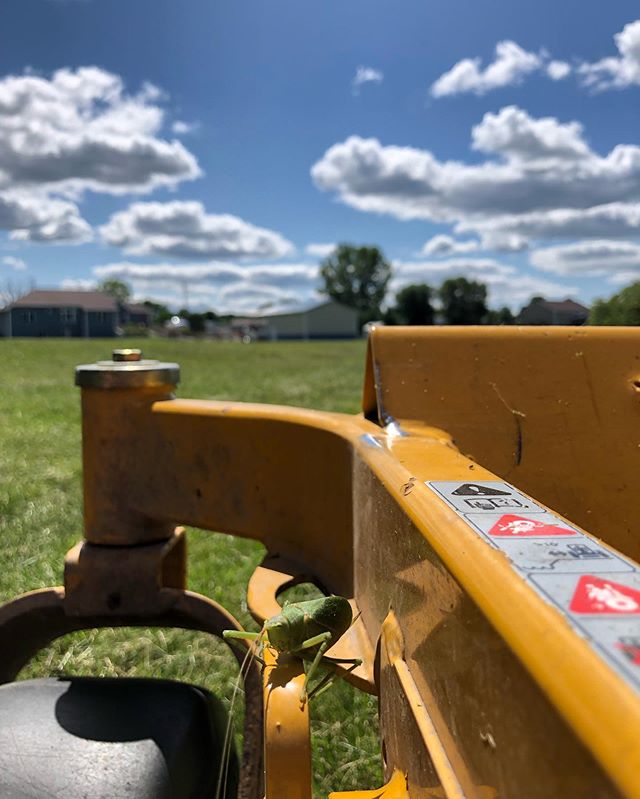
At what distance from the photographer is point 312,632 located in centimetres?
111

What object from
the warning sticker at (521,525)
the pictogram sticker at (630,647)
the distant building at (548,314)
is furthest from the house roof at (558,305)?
the pictogram sticker at (630,647)

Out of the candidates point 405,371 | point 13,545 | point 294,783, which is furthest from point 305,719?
point 13,545

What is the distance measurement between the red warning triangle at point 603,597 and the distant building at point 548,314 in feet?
4.87

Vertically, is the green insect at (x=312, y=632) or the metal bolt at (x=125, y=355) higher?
the metal bolt at (x=125, y=355)

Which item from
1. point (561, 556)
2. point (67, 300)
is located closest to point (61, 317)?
point (67, 300)

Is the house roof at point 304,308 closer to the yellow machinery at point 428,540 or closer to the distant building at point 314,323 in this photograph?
the distant building at point 314,323

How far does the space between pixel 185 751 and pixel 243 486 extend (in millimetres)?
629

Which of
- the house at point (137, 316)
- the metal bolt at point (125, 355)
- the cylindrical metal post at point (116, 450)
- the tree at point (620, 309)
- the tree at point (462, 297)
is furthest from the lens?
the house at point (137, 316)

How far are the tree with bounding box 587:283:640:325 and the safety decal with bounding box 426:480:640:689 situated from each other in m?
1.73

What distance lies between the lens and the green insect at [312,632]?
107cm

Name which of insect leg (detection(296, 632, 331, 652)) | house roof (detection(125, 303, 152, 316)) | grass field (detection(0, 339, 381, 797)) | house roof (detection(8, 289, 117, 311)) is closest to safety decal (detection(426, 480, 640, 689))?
insect leg (detection(296, 632, 331, 652))

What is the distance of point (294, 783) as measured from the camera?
3.15 ft

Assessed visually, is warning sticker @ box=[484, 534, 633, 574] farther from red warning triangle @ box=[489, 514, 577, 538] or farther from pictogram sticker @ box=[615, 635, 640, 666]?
pictogram sticker @ box=[615, 635, 640, 666]

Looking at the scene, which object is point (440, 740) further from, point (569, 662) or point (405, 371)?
point (405, 371)
